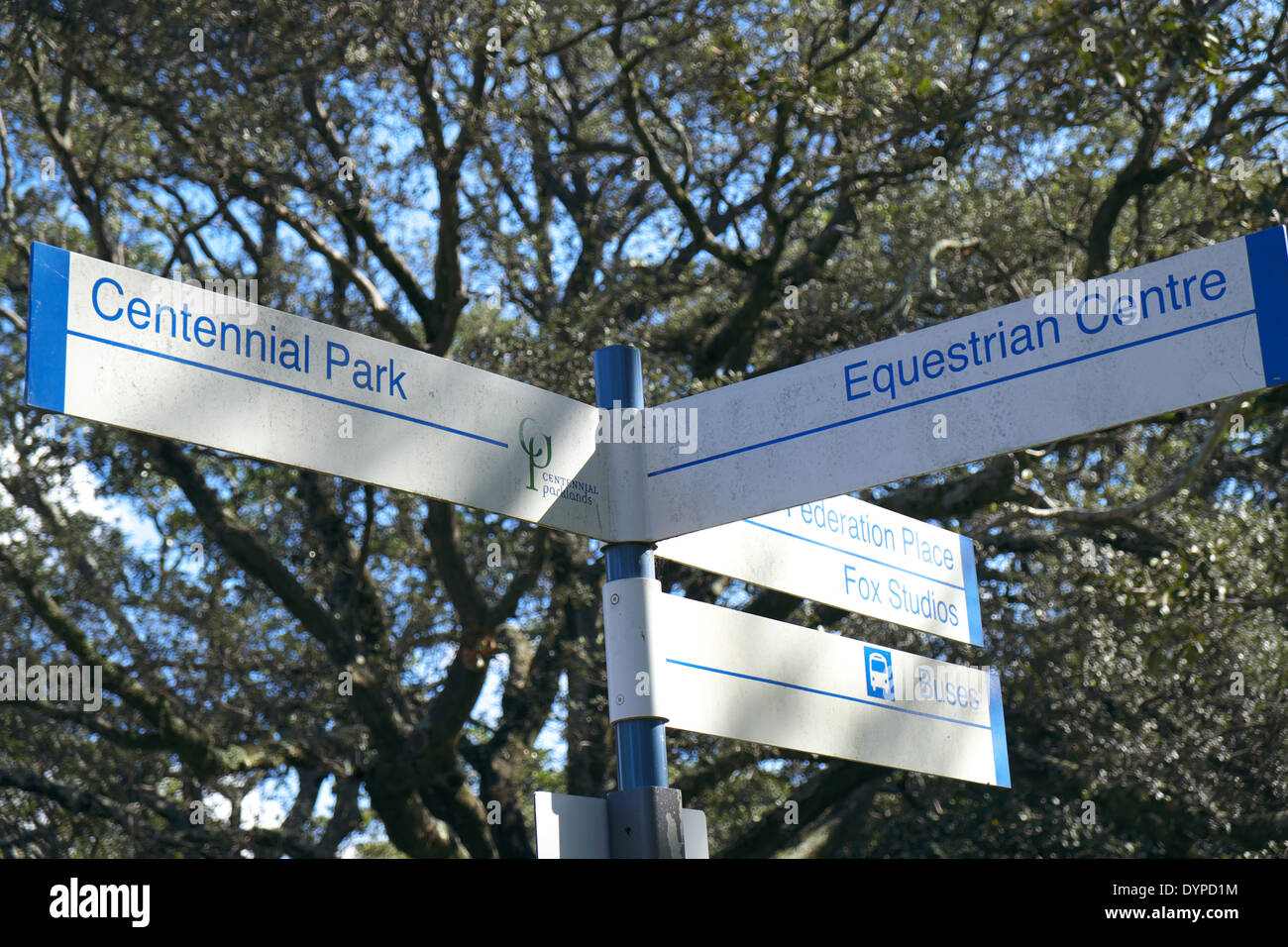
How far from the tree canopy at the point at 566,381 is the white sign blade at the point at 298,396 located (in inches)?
207

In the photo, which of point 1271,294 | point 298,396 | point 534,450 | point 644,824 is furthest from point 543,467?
point 1271,294

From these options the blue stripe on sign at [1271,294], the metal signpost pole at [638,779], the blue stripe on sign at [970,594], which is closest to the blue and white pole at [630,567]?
the metal signpost pole at [638,779]

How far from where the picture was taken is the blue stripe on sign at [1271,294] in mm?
3396

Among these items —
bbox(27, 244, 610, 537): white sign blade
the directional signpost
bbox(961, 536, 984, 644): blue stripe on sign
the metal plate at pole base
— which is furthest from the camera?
bbox(961, 536, 984, 644): blue stripe on sign

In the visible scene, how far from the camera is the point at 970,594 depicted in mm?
5188

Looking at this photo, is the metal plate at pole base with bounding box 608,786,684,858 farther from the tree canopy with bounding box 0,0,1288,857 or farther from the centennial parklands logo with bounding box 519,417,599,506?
the tree canopy with bounding box 0,0,1288,857

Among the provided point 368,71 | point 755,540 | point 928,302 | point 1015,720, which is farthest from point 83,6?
point 1015,720

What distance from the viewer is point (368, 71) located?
407 inches

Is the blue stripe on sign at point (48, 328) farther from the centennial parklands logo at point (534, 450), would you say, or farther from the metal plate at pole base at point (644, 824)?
the metal plate at pole base at point (644, 824)

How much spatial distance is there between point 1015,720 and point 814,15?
5.58 m

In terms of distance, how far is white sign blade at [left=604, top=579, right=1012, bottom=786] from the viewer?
3887 mm

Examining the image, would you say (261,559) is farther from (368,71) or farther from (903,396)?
(903,396)

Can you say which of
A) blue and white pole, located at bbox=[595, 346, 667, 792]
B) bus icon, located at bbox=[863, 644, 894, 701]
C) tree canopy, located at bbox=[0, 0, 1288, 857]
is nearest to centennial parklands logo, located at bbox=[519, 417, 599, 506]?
blue and white pole, located at bbox=[595, 346, 667, 792]

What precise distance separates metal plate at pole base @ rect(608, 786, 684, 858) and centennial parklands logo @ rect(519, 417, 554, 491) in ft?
2.81
